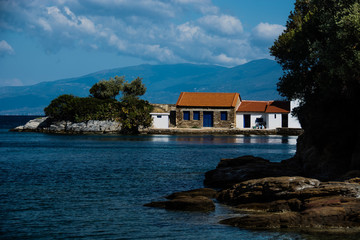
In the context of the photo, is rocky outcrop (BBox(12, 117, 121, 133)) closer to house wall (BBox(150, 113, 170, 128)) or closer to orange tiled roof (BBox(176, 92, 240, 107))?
house wall (BBox(150, 113, 170, 128))

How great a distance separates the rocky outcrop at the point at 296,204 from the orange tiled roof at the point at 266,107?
59999 mm

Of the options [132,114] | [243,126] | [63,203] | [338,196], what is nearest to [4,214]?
[63,203]

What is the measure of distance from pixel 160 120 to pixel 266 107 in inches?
757

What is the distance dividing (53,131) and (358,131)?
233 ft

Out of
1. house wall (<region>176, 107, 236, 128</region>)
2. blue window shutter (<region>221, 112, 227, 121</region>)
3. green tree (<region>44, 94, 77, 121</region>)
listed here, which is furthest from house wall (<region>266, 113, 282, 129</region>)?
green tree (<region>44, 94, 77, 121</region>)

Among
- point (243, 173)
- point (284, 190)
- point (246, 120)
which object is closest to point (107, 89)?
point (246, 120)

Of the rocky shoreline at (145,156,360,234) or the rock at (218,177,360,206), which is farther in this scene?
the rock at (218,177,360,206)

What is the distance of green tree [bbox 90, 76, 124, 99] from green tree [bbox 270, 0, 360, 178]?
62372 mm

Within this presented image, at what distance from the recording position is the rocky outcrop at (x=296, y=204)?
1474 cm

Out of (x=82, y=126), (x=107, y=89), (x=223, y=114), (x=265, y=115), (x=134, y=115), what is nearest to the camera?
(x=134, y=115)

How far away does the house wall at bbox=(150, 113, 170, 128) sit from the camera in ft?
268

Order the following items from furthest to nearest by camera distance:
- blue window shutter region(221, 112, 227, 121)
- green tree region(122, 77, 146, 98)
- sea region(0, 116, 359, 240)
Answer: green tree region(122, 77, 146, 98) → blue window shutter region(221, 112, 227, 121) → sea region(0, 116, 359, 240)

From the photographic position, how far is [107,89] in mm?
87562

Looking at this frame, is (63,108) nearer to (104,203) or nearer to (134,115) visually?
(134,115)
